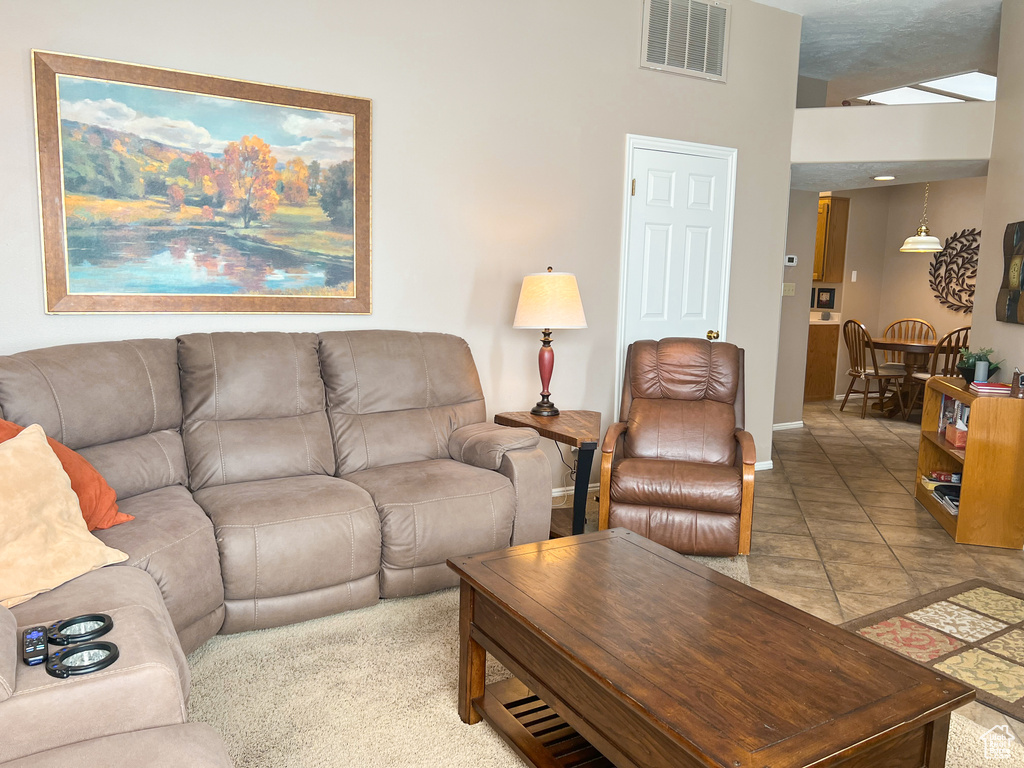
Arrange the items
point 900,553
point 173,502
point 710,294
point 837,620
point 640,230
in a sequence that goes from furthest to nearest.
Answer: point 710,294, point 640,230, point 900,553, point 837,620, point 173,502

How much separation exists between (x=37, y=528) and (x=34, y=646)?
0.50 meters

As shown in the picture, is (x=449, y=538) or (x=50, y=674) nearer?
(x=50, y=674)

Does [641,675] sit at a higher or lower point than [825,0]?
lower

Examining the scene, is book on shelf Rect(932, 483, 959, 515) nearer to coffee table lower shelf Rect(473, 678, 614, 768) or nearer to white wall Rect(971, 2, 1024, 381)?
white wall Rect(971, 2, 1024, 381)

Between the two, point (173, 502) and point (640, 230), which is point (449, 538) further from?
point (640, 230)

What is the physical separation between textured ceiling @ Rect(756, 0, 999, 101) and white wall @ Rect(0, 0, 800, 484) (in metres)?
0.31

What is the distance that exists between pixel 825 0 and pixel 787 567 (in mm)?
3435

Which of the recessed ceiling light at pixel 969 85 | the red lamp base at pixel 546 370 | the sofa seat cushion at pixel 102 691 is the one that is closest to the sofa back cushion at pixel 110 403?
the sofa seat cushion at pixel 102 691

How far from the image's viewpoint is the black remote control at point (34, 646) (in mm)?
1417

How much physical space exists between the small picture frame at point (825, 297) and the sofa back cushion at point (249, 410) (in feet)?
21.6

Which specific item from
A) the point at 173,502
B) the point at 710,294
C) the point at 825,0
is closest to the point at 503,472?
the point at 173,502

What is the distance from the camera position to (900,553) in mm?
3531

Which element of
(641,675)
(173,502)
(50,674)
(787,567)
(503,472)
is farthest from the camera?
(787,567)

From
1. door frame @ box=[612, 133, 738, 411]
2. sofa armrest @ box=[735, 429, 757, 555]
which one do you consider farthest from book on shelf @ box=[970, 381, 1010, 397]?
door frame @ box=[612, 133, 738, 411]
